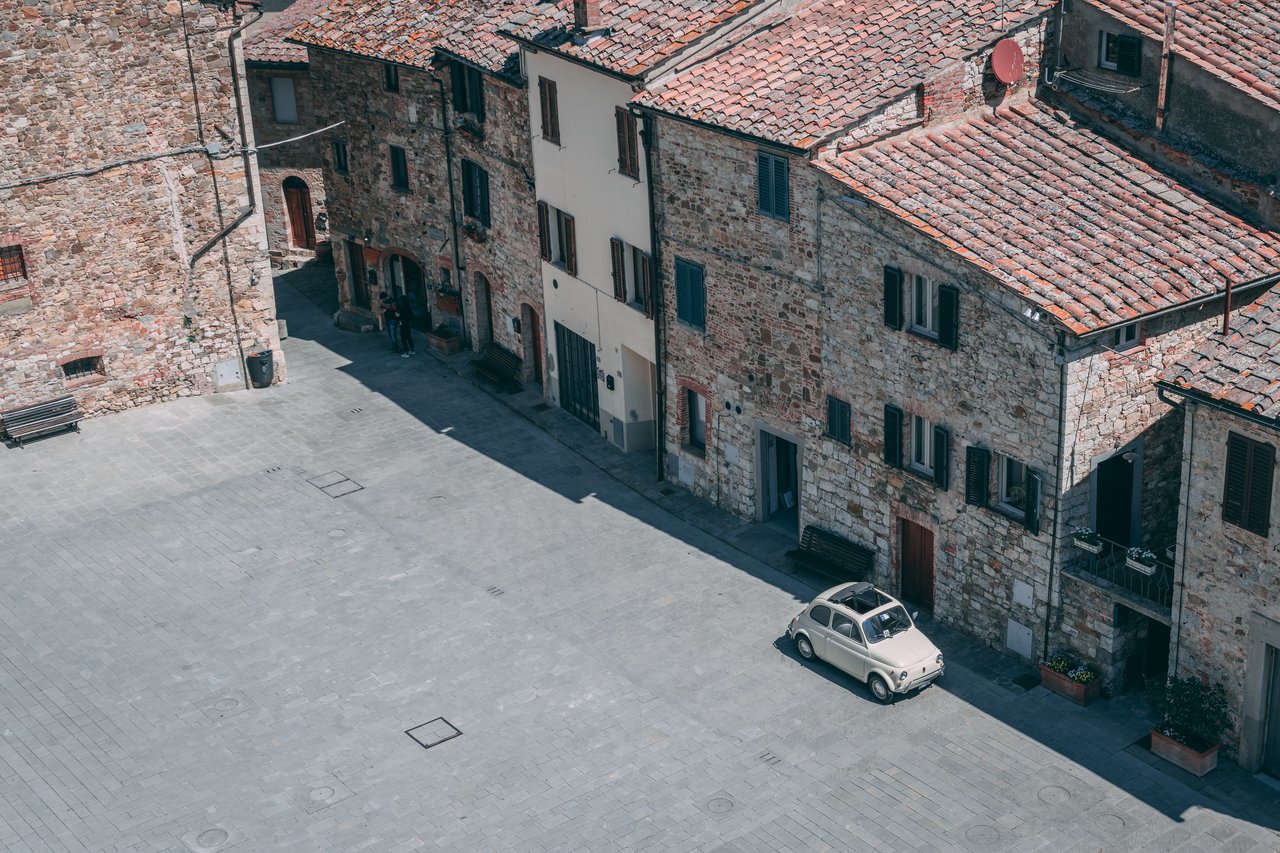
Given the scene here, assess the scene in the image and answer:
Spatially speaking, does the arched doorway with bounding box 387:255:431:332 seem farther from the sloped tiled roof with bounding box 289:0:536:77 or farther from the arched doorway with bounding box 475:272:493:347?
the sloped tiled roof with bounding box 289:0:536:77

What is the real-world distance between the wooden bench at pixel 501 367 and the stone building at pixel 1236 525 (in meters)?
22.4

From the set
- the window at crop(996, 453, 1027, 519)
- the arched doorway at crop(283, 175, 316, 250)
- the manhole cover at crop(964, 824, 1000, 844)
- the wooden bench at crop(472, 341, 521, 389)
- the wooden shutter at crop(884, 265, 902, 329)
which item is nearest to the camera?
the manhole cover at crop(964, 824, 1000, 844)

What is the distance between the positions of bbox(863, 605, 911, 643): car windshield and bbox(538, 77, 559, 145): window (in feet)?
54.3

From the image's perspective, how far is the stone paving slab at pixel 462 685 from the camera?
3334 centimetres

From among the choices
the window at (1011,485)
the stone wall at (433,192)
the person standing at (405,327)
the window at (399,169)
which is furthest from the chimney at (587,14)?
the window at (1011,485)

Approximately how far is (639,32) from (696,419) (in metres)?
9.61

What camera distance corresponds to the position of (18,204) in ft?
156

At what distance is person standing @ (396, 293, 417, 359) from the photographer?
178 feet

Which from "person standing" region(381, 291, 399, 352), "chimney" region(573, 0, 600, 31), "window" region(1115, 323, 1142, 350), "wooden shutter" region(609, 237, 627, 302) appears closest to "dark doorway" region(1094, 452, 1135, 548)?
"window" region(1115, 323, 1142, 350)

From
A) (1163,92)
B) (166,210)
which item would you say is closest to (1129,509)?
(1163,92)

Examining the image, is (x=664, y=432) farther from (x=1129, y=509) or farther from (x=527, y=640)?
(x=1129, y=509)

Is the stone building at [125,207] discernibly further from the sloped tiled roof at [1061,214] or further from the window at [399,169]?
the sloped tiled roof at [1061,214]

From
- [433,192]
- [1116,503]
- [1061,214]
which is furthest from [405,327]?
[1116,503]

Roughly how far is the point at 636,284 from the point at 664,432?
3.81 meters
